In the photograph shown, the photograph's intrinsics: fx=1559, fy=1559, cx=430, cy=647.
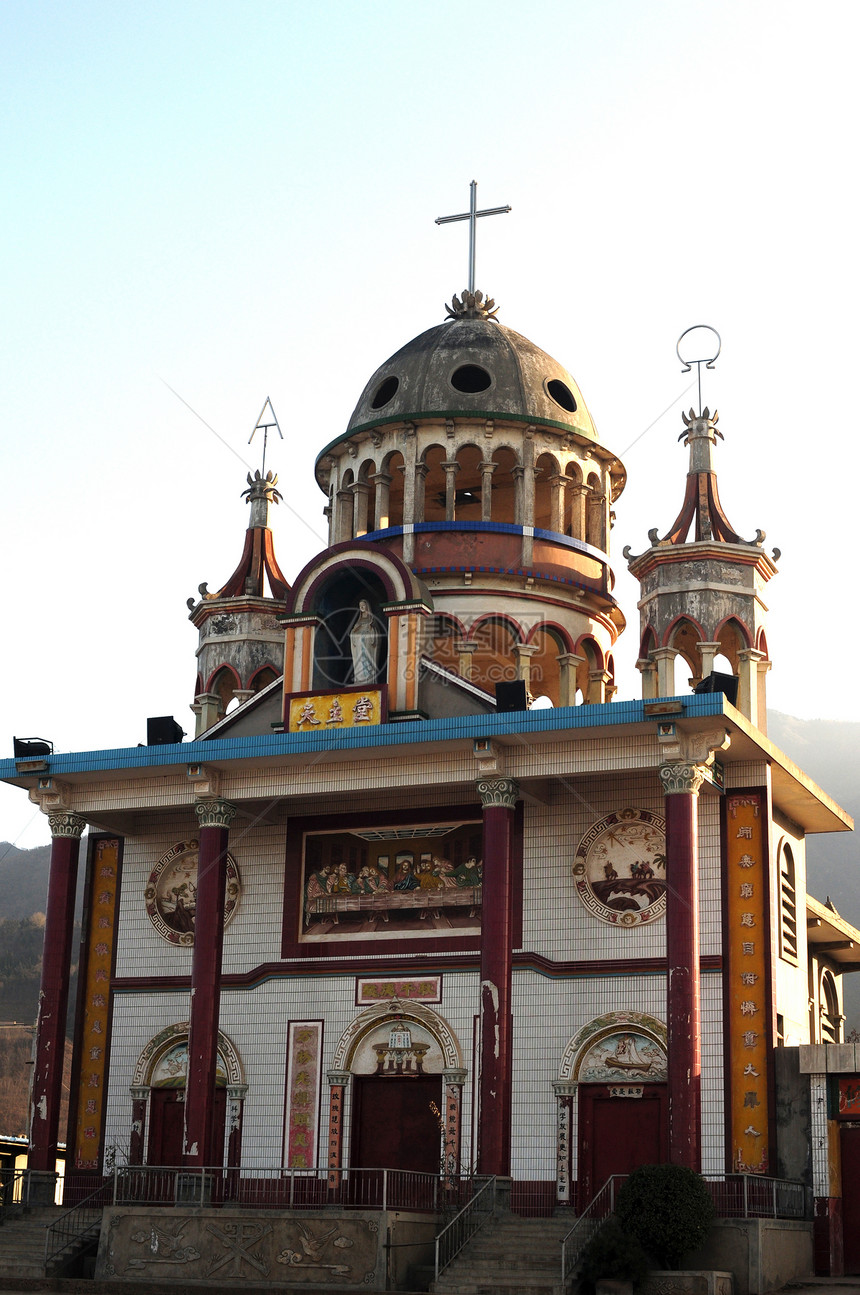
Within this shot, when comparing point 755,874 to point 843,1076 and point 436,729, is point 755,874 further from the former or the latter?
point 436,729

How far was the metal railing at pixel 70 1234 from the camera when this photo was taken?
25.3 metres

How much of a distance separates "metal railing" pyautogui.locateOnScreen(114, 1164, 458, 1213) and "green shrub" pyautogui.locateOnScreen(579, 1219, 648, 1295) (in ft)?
12.5

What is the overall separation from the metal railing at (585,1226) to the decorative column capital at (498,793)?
641 cm

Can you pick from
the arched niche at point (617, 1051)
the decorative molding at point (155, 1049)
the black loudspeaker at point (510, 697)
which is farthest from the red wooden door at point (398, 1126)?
the black loudspeaker at point (510, 697)

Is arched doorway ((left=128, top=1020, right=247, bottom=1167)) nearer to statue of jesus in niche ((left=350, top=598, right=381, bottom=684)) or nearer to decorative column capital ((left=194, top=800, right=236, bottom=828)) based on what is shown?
decorative column capital ((left=194, top=800, right=236, bottom=828))

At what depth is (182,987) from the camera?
30844 mm

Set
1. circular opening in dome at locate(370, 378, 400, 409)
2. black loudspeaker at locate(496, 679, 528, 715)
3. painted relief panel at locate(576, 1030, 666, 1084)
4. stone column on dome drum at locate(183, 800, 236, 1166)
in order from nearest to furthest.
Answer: painted relief panel at locate(576, 1030, 666, 1084), stone column on dome drum at locate(183, 800, 236, 1166), black loudspeaker at locate(496, 679, 528, 715), circular opening in dome at locate(370, 378, 400, 409)

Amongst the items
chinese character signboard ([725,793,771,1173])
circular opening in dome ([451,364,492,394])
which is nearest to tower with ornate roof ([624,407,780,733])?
chinese character signboard ([725,793,771,1173])

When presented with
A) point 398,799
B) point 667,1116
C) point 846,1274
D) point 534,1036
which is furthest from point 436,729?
point 846,1274

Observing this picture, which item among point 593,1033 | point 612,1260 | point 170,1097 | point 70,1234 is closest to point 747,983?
point 593,1033

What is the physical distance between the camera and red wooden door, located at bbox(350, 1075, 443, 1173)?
92.6ft

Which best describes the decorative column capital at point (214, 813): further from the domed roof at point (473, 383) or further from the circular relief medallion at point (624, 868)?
the domed roof at point (473, 383)

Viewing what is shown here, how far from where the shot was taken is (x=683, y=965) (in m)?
24.9

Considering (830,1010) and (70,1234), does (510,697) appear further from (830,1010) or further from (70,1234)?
(830,1010)
